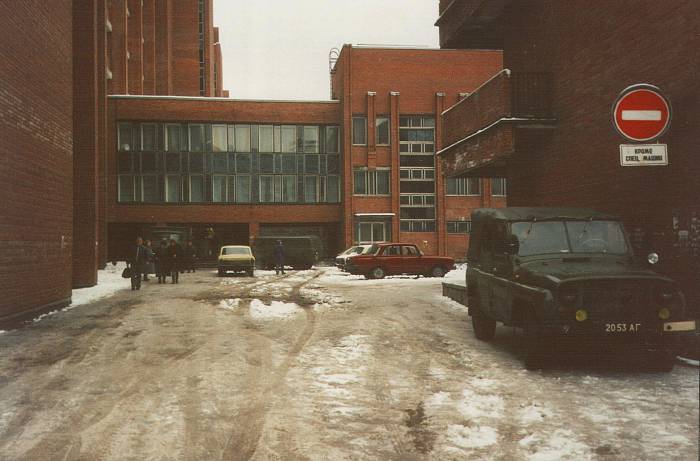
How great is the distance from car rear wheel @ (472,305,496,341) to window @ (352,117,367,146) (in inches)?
1583

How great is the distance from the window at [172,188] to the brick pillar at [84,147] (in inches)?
1023

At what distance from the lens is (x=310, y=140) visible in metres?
51.1

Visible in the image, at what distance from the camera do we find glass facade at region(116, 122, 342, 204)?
49594mm

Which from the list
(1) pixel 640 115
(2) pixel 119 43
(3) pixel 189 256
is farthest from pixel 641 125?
(2) pixel 119 43

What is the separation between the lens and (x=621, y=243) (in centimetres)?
875

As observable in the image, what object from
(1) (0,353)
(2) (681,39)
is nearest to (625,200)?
(2) (681,39)

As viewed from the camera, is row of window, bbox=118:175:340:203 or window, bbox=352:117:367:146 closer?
row of window, bbox=118:175:340:203

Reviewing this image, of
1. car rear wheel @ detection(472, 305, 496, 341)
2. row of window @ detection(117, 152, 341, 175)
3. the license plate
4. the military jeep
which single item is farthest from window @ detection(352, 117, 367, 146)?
Result: the license plate

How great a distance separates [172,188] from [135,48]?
14.4 m

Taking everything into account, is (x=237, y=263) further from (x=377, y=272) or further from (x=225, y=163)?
(x=225, y=163)

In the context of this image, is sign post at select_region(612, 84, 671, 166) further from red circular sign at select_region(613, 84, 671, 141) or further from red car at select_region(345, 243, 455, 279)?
red car at select_region(345, 243, 455, 279)

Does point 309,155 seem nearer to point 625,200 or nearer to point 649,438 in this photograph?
point 625,200

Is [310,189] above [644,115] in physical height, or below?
above

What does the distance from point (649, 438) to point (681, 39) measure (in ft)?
22.8
